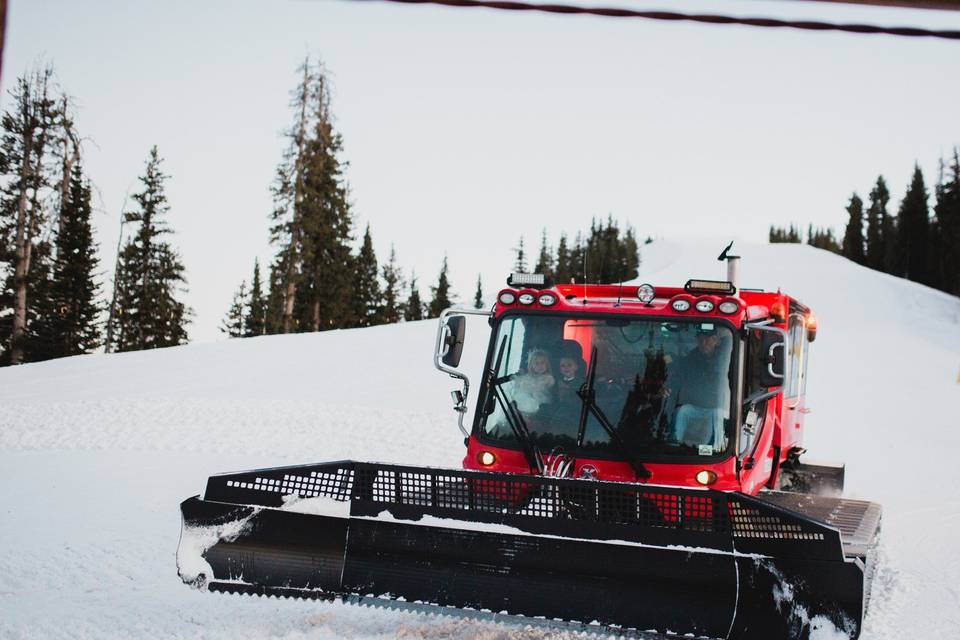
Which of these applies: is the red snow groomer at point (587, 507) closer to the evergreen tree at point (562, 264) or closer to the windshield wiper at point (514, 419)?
the windshield wiper at point (514, 419)

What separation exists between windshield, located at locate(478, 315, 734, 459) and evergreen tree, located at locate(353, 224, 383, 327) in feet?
193

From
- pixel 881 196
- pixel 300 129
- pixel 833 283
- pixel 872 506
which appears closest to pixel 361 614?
pixel 872 506

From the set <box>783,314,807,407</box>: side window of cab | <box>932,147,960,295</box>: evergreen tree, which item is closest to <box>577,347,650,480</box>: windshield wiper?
<box>783,314,807,407</box>: side window of cab

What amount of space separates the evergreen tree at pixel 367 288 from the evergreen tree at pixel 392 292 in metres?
2.06

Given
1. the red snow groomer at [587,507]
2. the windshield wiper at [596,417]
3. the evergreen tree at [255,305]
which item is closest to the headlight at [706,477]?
the red snow groomer at [587,507]

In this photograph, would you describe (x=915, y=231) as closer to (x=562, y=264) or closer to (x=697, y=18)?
(x=562, y=264)

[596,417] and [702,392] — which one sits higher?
[702,392]

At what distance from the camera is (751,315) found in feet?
20.3

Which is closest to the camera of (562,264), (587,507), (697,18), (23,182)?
(697,18)

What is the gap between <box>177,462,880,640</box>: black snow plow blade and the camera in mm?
4418

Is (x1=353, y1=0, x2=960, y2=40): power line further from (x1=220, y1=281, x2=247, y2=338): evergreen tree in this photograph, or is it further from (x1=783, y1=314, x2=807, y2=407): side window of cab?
(x1=220, y1=281, x2=247, y2=338): evergreen tree

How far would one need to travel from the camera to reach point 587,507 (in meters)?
4.93

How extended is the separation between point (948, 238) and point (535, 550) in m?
80.8

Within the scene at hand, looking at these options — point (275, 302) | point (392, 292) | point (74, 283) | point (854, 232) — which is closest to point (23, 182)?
point (74, 283)
